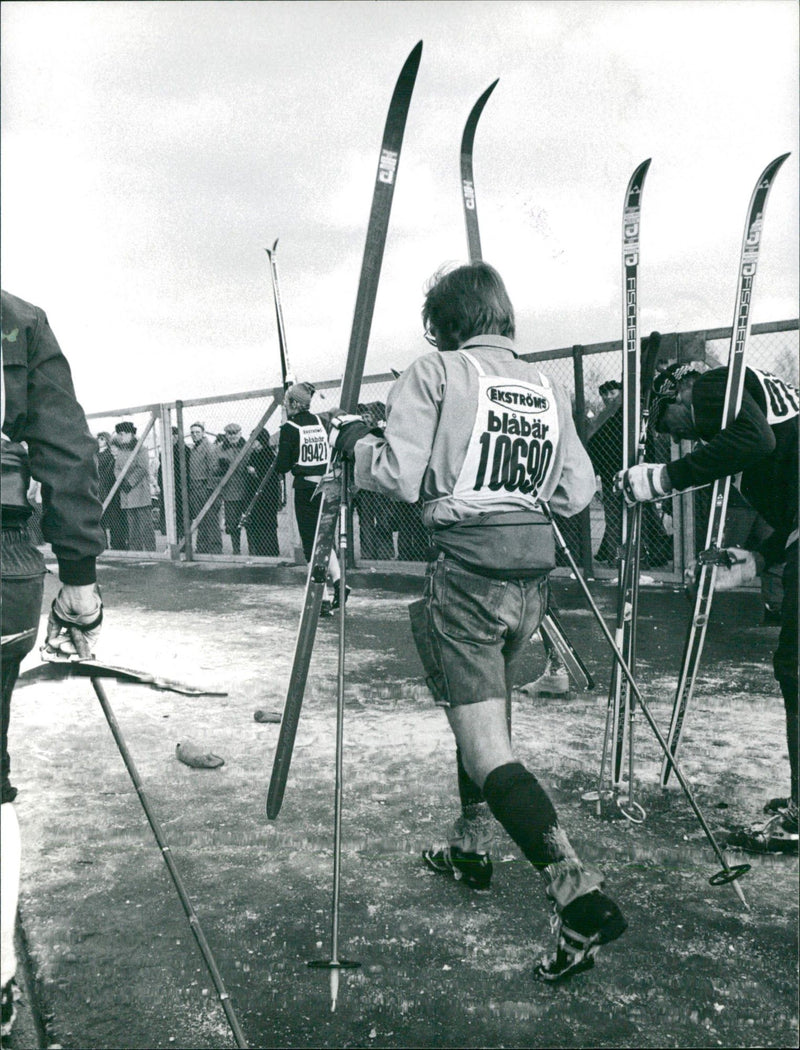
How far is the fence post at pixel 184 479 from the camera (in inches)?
501

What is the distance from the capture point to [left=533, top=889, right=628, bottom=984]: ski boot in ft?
6.35

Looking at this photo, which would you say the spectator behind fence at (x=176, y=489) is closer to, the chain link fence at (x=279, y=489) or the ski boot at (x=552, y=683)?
the chain link fence at (x=279, y=489)

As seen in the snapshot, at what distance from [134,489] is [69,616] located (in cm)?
1213

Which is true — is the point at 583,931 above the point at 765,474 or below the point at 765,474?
below

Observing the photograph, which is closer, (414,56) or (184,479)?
(414,56)

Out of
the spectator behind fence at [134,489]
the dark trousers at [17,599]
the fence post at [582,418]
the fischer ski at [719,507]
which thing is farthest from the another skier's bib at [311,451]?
the spectator behind fence at [134,489]

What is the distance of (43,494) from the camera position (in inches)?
78.3

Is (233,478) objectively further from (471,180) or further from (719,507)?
(719,507)

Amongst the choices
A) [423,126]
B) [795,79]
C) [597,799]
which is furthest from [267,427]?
[795,79]

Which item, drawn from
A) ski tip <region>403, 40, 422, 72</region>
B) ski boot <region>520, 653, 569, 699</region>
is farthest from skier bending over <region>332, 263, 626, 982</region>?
ski boot <region>520, 653, 569, 699</region>

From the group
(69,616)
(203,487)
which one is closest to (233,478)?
(203,487)

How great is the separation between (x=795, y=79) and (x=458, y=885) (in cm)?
231

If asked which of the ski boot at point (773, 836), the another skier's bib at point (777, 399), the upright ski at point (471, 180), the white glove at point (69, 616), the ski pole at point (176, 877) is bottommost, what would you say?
the ski boot at point (773, 836)

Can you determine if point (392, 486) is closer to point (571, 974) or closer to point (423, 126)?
point (571, 974)
